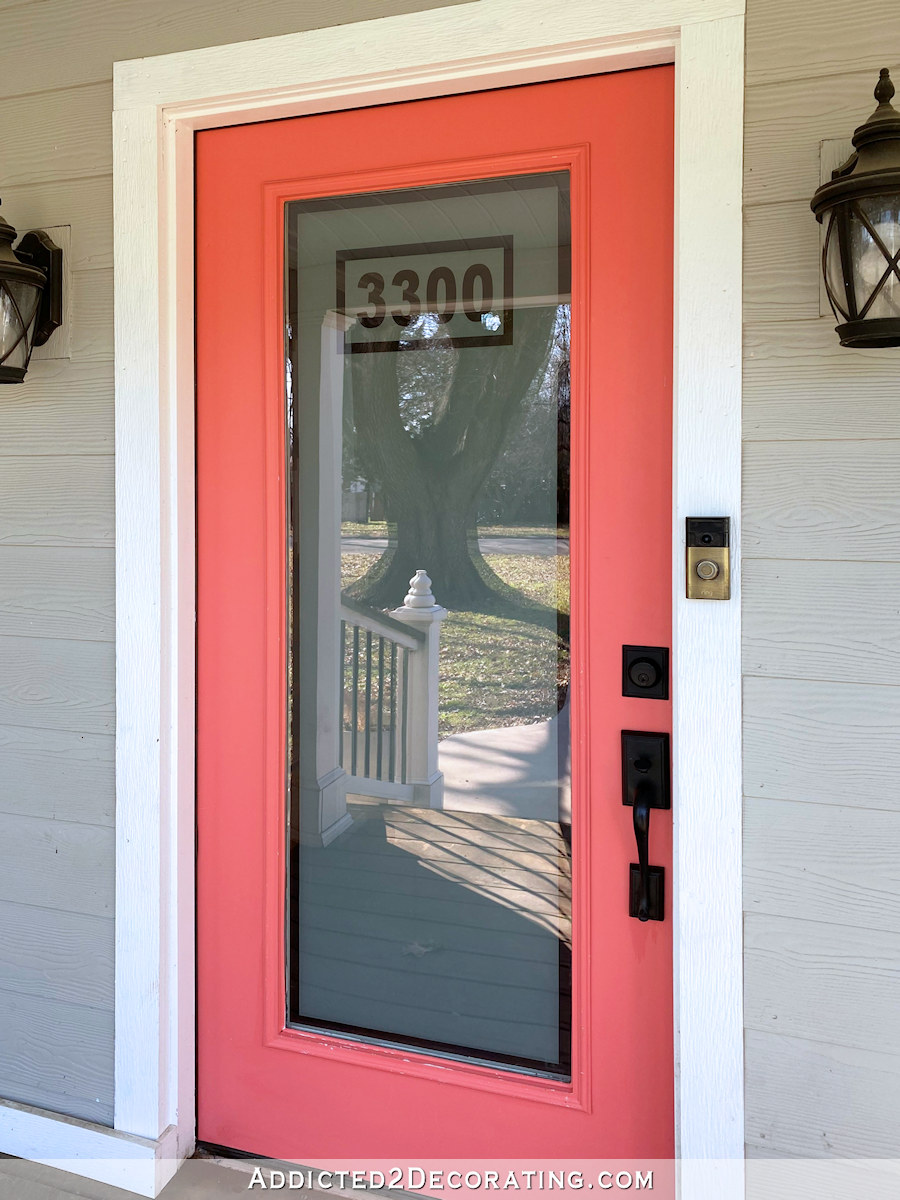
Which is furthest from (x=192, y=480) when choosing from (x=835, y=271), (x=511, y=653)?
(x=835, y=271)

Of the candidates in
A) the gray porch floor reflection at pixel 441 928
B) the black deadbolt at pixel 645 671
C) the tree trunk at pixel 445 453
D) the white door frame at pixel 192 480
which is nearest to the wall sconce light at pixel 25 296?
the white door frame at pixel 192 480

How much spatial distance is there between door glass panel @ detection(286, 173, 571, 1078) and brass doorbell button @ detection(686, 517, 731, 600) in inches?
9.5

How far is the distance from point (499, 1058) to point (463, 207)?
151cm

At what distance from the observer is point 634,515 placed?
1382 millimetres

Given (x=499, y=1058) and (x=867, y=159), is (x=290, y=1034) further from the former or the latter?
(x=867, y=159)

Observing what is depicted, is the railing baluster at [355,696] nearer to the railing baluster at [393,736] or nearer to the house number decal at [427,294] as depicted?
the railing baluster at [393,736]

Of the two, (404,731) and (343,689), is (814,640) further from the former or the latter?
(343,689)

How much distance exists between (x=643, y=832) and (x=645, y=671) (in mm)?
259

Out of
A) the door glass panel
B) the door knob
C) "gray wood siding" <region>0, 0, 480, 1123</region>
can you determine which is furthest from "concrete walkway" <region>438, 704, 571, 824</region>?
"gray wood siding" <region>0, 0, 480, 1123</region>

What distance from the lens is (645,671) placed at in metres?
1.38

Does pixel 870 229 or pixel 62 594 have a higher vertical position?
pixel 870 229

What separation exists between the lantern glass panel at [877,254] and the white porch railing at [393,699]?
810mm

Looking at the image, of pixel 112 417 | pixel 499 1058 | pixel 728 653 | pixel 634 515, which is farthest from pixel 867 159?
pixel 499 1058

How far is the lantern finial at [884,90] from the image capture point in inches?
42.8
